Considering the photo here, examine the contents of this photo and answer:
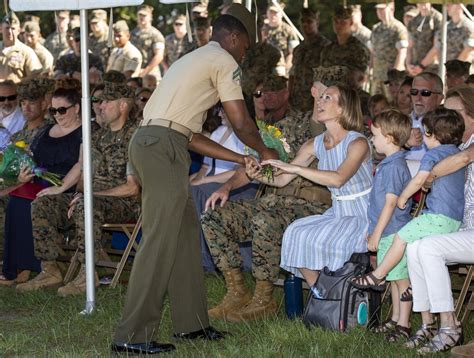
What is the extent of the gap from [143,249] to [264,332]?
0.88 metres

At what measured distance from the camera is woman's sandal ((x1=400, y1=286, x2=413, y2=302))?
20.4ft

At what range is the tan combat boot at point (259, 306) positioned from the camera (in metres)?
6.82

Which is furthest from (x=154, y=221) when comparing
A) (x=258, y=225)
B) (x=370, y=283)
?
(x=370, y=283)

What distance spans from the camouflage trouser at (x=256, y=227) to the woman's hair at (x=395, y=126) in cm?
87

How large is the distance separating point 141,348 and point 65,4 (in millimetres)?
2166

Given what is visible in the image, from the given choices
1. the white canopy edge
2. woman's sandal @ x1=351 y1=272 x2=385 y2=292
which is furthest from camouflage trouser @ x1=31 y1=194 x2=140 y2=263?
woman's sandal @ x1=351 y1=272 x2=385 y2=292

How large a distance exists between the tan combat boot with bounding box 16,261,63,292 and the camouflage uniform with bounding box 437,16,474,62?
696cm

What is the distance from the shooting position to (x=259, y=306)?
687cm

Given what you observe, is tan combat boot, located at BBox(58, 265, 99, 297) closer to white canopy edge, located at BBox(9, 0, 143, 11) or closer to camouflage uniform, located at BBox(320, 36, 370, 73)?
white canopy edge, located at BBox(9, 0, 143, 11)

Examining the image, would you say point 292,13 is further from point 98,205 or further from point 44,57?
point 98,205

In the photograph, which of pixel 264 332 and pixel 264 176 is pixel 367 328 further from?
pixel 264 176

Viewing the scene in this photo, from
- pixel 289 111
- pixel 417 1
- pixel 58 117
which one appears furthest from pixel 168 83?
pixel 417 1

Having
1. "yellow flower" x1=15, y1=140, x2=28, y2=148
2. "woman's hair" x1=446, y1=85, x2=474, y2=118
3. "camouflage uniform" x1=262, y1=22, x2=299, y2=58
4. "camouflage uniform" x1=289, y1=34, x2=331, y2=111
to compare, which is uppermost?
"camouflage uniform" x1=262, y1=22, x2=299, y2=58

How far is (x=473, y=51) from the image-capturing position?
13.6 m
